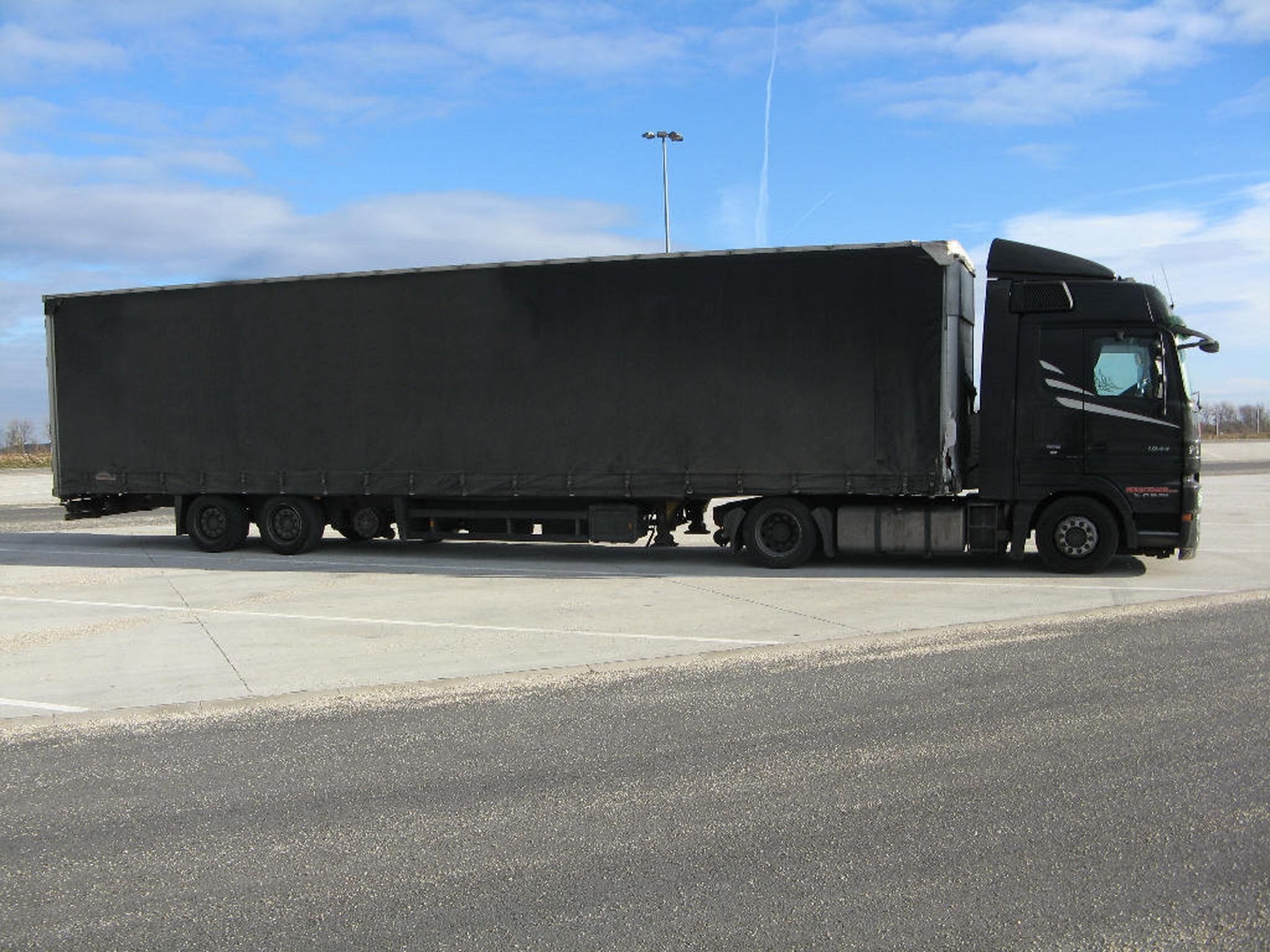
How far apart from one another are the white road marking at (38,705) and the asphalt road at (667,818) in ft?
1.78

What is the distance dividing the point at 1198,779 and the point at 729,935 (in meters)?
2.76

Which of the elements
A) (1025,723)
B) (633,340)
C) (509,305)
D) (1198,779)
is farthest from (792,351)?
(1198,779)

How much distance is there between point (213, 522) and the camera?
51.9 feet

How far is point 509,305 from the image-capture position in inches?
550

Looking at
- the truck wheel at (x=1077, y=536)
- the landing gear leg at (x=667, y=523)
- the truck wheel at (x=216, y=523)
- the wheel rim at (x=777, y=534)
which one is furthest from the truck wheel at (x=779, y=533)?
the truck wheel at (x=216, y=523)

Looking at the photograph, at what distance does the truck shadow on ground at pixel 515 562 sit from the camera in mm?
13336

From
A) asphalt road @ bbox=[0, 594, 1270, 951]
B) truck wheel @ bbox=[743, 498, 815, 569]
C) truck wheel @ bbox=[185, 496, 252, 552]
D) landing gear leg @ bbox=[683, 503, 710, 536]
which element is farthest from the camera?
truck wheel @ bbox=[185, 496, 252, 552]

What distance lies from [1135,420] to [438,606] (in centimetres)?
806

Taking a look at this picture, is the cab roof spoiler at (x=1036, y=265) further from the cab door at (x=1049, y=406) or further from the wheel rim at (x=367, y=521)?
the wheel rim at (x=367, y=521)

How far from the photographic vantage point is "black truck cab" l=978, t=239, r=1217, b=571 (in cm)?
1234

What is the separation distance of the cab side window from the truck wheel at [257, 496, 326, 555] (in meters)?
10.3

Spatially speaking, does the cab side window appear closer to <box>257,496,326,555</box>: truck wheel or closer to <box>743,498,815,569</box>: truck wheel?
<box>743,498,815,569</box>: truck wheel

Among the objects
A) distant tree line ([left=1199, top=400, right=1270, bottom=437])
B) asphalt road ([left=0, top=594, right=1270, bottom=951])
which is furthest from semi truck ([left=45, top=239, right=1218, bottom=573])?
distant tree line ([left=1199, top=400, right=1270, bottom=437])

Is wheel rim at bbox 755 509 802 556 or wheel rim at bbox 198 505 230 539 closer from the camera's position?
wheel rim at bbox 755 509 802 556
